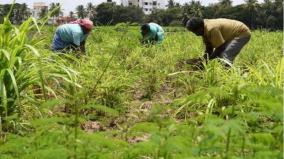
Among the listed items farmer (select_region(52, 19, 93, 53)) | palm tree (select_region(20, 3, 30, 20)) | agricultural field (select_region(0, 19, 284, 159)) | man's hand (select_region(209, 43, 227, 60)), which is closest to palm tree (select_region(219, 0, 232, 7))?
palm tree (select_region(20, 3, 30, 20))

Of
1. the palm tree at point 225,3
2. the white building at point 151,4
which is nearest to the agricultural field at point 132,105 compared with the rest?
Result: the palm tree at point 225,3

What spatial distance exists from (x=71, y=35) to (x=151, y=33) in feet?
10.1

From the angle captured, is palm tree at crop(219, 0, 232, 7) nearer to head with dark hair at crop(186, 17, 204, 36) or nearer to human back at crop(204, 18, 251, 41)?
human back at crop(204, 18, 251, 41)

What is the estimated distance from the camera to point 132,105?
588 cm

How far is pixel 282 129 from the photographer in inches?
91.2

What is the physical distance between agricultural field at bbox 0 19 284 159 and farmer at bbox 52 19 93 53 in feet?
1.68

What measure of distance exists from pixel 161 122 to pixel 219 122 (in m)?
0.50

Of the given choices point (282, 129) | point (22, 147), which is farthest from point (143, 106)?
point (282, 129)

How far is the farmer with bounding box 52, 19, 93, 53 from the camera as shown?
7.67m

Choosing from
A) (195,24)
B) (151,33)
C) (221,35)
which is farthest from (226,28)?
(151,33)

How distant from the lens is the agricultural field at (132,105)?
7.91 feet

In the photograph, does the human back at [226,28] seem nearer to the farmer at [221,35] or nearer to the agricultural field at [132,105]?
the farmer at [221,35]

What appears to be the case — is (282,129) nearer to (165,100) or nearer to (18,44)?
(18,44)

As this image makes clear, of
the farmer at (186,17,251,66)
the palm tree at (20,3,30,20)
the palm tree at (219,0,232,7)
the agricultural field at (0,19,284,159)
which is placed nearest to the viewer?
the agricultural field at (0,19,284,159)
